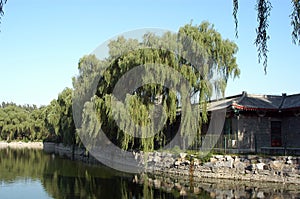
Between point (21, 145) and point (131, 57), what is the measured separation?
37364 millimetres

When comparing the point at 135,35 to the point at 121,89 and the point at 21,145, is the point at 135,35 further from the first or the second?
the point at 21,145

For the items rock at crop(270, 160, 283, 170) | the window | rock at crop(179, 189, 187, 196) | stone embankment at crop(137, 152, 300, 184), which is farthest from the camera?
the window

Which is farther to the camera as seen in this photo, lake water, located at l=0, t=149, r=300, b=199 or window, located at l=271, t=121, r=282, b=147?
window, located at l=271, t=121, r=282, b=147

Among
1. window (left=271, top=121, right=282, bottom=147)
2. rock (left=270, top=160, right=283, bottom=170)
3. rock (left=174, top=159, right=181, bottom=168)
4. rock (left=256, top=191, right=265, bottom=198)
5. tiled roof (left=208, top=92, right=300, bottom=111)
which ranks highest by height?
tiled roof (left=208, top=92, right=300, bottom=111)

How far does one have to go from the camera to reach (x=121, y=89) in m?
17.0

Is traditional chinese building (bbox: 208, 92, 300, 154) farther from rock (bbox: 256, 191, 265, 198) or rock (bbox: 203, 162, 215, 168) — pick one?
rock (bbox: 256, 191, 265, 198)

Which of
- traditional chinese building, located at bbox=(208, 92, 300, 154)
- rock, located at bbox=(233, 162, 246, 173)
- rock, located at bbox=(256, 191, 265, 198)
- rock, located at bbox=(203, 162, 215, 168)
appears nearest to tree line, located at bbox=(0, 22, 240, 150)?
traditional chinese building, located at bbox=(208, 92, 300, 154)

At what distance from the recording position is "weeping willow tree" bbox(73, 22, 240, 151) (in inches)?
613

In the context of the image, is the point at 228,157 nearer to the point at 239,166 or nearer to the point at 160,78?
the point at 239,166

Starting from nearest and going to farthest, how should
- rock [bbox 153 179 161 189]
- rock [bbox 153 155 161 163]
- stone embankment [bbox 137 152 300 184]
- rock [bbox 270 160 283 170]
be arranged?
stone embankment [bbox 137 152 300 184]
rock [bbox 270 160 283 170]
rock [bbox 153 179 161 189]
rock [bbox 153 155 161 163]

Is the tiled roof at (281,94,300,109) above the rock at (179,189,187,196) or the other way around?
above

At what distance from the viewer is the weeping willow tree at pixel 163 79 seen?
15.6 metres

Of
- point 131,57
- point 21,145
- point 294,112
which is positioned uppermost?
point 131,57

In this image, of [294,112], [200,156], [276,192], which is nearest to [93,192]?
[200,156]
